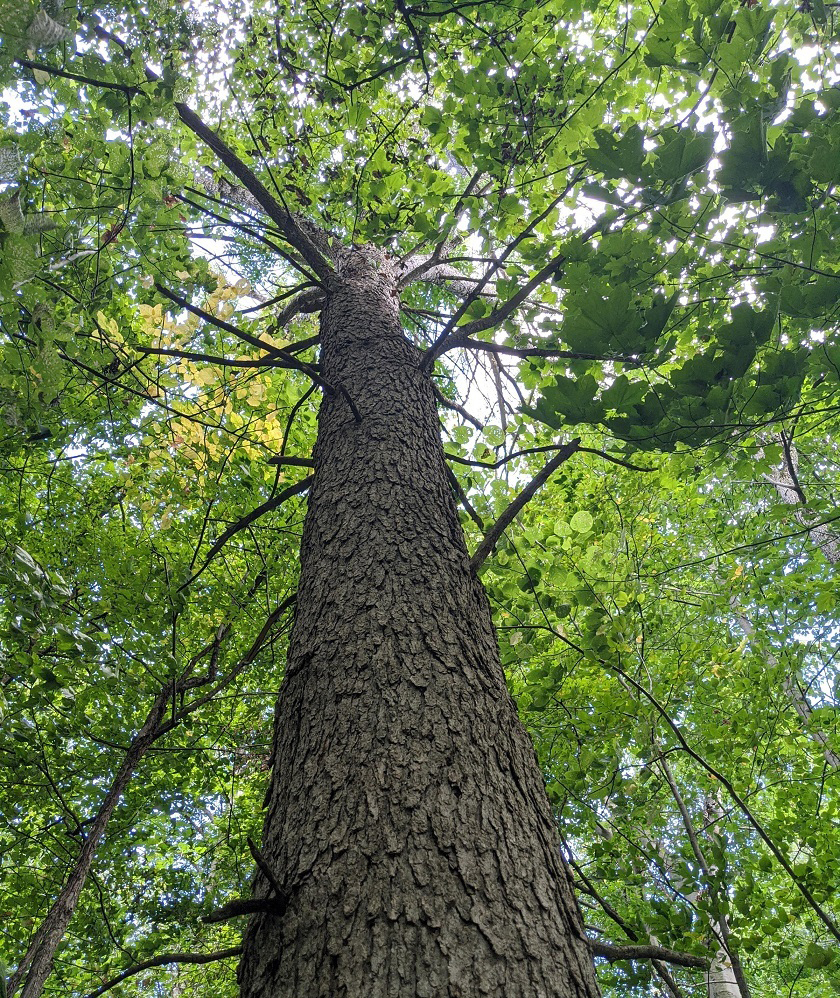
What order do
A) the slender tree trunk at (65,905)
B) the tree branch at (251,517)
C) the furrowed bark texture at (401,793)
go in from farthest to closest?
1. the slender tree trunk at (65,905)
2. the tree branch at (251,517)
3. the furrowed bark texture at (401,793)

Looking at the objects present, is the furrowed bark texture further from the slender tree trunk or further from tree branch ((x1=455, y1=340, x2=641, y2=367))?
the slender tree trunk

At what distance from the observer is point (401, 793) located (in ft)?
3.49

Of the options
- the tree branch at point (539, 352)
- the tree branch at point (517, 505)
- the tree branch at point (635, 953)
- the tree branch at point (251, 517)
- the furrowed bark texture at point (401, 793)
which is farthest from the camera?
the tree branch at point (251, 517)

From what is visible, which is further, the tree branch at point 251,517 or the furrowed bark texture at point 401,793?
the tree branch at point 251,517

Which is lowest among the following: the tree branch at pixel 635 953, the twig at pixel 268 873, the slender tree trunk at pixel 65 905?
the tree branch at pixel 635 953

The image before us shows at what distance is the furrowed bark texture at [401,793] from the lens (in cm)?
86

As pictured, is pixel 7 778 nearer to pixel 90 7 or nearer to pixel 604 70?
pixel 90 7

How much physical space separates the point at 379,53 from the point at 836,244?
7.14 ft

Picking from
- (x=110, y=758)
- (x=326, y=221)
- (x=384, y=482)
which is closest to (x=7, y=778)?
(x=110, y=758)

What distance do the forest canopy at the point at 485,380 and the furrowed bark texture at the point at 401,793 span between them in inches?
7.8

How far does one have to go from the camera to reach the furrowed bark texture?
0.86 metres

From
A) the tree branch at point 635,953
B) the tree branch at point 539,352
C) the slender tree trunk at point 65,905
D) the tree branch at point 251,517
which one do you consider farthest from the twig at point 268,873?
the slender tree trunk at point 65,905

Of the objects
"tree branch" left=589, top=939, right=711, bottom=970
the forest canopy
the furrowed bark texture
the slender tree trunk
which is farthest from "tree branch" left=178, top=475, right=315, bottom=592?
the slender tree trunk

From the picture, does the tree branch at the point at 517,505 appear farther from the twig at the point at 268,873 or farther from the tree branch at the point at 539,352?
the twig at the point at 268,873
